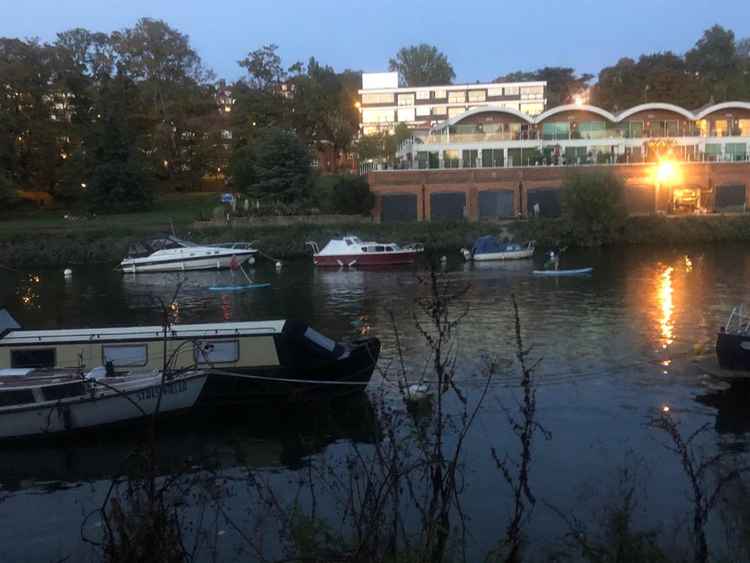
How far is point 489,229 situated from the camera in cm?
6184

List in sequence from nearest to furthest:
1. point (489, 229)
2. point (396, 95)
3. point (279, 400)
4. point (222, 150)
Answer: point (279, 400)
point (489, 229)
point (222, 150)
point (396, 95)

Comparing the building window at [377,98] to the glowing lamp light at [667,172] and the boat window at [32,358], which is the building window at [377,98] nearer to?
the glowing lamp light at [667,172]

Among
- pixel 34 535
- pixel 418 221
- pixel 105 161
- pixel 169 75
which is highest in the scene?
pixel 169 75

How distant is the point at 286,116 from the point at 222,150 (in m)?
7.54

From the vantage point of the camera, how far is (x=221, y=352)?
19.5m

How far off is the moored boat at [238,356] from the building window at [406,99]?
98543mm

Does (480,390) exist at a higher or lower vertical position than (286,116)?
lower

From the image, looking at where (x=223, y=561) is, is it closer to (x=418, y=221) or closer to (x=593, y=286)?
(x=593, y=286)

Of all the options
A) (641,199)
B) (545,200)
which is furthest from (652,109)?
(545,200)

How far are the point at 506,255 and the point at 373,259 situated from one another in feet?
27.8

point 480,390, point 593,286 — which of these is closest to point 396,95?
point 593,286

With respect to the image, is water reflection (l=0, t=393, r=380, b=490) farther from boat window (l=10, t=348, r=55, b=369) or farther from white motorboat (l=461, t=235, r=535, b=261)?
white motorboat (l=461, t=235, r=535, b=261)

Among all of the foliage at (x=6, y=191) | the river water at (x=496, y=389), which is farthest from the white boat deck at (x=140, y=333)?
the foliage at (x=6, y=191)

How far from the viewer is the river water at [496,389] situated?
14195mm
